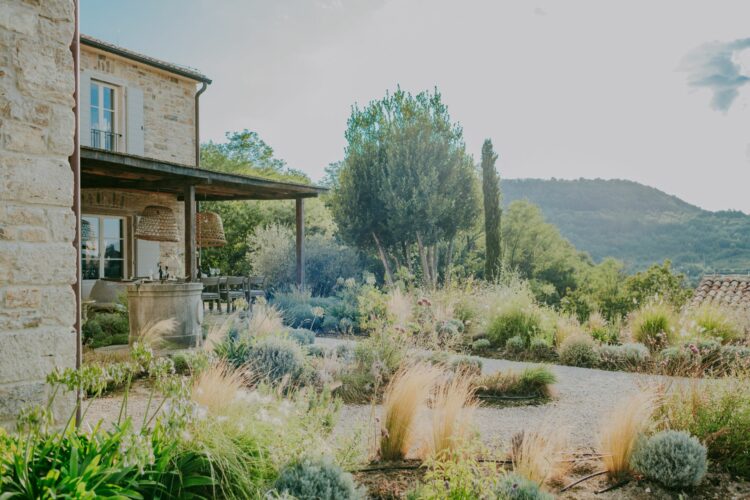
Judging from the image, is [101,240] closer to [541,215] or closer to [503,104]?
[503,104]

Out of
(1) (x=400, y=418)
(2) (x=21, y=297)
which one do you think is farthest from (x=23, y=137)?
(1) (x=400, y=418)

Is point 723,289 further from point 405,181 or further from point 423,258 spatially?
point 405,181

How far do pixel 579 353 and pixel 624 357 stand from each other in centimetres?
51

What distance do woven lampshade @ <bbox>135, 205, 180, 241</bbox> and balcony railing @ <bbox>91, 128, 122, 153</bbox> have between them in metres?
1.76

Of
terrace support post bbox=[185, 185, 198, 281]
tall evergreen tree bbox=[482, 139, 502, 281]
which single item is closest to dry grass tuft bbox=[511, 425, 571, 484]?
terrace support post bbox=[185, 185, 198, 281]

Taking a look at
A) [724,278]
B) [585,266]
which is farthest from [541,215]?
[724,278]

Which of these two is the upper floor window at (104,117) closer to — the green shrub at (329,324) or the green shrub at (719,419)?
the green shrub at (329,324)

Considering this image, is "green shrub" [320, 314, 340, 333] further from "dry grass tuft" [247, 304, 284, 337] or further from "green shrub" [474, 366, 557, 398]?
"green shrub" [474, 366, 557, 398]

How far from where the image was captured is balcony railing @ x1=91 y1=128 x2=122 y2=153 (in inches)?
401

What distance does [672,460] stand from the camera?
9.61 ft

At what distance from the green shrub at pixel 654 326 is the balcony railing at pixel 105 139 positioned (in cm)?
936

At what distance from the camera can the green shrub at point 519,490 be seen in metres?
2.48

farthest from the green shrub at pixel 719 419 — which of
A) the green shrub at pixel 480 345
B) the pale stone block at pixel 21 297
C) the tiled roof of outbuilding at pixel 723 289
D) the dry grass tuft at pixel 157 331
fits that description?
the tiled roof of outbuilding at pixel 723 289

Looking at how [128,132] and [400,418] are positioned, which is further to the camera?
[128,132]
